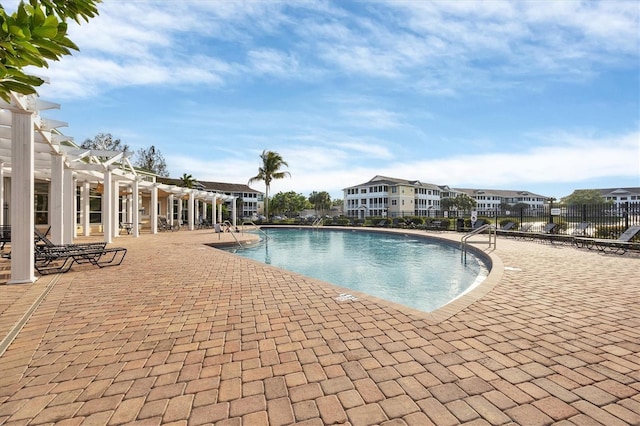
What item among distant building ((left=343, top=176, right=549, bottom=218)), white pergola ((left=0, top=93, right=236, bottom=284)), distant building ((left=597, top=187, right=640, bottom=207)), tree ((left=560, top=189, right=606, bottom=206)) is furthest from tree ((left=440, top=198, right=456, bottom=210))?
white pergola ((left=0, top=93, right=236, bottom=284))

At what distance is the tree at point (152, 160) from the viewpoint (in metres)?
45.9

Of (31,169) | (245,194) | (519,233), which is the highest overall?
(245,194)

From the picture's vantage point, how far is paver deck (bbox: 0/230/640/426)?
79.0 inches

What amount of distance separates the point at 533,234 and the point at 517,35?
34.3 feet

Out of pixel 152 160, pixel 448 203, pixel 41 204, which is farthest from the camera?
pixel 448 203

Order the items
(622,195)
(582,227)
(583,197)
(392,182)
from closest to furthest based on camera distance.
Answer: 1. (582,227)
2. (392,182)
3. (583,197)
4. (622,195)

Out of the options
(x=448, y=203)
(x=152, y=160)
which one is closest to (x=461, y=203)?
(x=448, y=203)

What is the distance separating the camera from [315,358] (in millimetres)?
2725

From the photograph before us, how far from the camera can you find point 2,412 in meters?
2.00

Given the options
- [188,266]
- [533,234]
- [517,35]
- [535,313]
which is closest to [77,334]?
[188,266]

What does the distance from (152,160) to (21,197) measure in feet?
154

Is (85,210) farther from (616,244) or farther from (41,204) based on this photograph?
(616,244)

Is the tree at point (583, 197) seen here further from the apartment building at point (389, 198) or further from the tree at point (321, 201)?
the tree at point (321, 201)

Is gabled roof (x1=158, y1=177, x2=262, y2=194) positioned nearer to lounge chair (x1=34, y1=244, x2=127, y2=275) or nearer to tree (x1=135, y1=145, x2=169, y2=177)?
tree (x1=135, y1=145, x2=169, y2=177)
